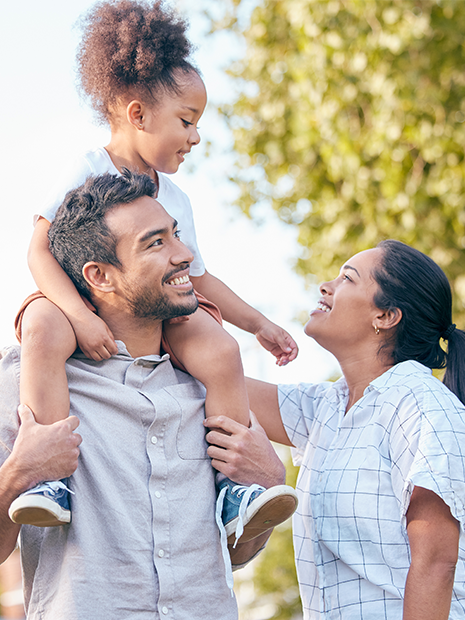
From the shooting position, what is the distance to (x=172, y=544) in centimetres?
167

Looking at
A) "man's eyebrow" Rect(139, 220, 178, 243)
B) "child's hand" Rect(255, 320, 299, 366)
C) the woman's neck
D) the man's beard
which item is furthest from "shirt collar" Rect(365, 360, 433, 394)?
"man's eyebrow" Rect(139, 220, 178, 243)

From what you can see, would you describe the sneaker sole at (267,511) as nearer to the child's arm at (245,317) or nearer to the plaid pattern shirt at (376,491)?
the plaid pattern shirt at (376,491)

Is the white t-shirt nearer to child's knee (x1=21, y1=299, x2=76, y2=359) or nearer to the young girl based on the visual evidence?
the young girl

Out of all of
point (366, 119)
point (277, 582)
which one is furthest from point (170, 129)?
point (277, 582)

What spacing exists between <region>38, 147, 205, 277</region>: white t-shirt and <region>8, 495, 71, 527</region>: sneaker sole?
80cm

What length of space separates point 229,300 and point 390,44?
92.9 inches

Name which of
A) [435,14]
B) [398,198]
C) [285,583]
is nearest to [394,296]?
[398,198]

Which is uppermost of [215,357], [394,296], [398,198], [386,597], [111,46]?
[398,198]

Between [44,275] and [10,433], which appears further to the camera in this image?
[44,275]

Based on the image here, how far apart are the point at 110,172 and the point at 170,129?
9.9 inches

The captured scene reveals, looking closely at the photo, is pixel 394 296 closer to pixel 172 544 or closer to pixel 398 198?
pixel 172 544

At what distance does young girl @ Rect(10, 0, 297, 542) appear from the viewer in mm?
1676

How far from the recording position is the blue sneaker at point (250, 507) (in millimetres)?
1695

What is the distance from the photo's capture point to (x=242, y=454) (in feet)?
5.99
